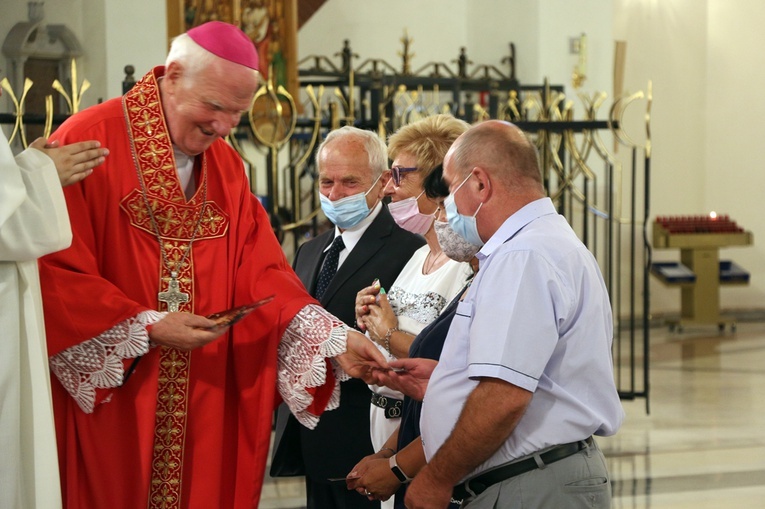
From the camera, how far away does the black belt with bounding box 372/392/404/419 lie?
10.8ft

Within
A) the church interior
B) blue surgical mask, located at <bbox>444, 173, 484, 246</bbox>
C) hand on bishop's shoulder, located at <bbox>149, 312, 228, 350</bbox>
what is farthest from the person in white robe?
the church interior

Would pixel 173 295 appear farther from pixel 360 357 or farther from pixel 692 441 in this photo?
pixel 692 441

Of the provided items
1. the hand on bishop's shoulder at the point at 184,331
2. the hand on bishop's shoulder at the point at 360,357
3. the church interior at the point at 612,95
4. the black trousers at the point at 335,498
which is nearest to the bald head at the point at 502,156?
the hand on bishop's shoulder at the point at 360,357

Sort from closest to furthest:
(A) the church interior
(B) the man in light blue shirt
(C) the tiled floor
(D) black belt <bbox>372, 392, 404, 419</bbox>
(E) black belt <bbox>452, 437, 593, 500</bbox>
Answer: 1. (B) the man in light blue shirt
2. (E) black belt <bbox>452, 437, 593, 500</bbox>
3. (D) black belt <bbox>372, 392, 404, 419</bbox>
4. (C) the tiled floor
5. (A) the church interior

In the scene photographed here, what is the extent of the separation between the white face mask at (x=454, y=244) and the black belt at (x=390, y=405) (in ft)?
2.09

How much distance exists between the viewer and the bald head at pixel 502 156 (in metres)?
2.49

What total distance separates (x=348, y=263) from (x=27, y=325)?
1298mm

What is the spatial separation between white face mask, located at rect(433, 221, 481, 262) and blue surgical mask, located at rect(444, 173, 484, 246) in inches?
6.1

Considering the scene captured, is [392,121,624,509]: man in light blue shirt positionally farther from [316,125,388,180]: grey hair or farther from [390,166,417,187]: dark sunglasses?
[316,125,388,180]: grey hair

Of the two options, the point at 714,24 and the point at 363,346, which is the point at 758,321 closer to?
the point at 714,24

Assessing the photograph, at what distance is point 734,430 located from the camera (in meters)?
7.17

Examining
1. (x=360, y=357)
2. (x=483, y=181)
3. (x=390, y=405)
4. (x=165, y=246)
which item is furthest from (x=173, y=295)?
(x=483, y=181)

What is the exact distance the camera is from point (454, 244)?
9.29ft

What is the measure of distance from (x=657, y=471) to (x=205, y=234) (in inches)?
158
